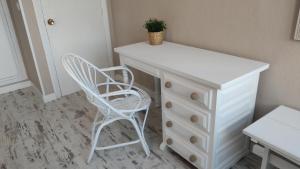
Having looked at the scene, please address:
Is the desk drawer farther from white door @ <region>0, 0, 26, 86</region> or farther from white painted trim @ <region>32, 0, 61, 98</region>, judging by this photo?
white door @ <region>0, 0, 26, 86</region>

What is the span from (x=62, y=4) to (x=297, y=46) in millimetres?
2369

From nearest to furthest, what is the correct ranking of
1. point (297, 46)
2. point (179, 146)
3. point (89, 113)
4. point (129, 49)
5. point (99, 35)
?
point (297, 46)
point (179, 146)
point (129, 49)
point (89, 113)
point (99, 35)

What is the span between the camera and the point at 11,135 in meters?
2.29

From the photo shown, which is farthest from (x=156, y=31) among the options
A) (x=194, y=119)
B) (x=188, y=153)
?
(x=188, y=153)

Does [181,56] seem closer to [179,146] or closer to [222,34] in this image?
[222,34]

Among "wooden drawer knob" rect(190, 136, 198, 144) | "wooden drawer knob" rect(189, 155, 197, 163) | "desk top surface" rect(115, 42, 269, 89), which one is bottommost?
"wooden drawer knob" rect(189, 155, 197, 163)

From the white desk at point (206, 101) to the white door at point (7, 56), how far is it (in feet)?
7.16

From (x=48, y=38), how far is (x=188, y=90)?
6.36ft

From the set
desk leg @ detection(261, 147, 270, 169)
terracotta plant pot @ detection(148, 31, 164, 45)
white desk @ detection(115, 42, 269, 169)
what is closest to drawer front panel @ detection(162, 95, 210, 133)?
white desk @ detection(115, 42, 269, 169)

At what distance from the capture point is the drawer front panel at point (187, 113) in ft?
4.75

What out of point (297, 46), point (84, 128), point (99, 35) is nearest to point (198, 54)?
point (297, 46)

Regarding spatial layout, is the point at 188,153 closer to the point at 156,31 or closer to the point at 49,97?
the point at 156,31

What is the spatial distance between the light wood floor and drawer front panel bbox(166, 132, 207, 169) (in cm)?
11

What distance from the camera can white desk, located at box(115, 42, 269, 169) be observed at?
1.38 meters
